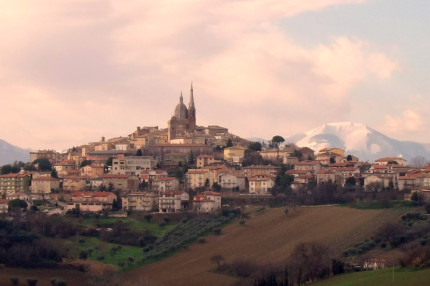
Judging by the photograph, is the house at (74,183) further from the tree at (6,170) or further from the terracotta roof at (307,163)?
the terracotta roof at (307,163)

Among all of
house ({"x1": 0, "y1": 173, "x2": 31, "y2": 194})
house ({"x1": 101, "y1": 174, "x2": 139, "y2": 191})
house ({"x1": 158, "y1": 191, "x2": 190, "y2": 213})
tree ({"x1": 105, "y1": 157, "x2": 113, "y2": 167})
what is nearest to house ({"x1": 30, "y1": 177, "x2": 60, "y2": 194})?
house ({"x1": 0, "y1": 173, "x2": 31, "y2": 194})

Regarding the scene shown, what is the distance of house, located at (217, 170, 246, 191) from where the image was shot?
85875mm

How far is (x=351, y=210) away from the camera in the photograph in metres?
73.2

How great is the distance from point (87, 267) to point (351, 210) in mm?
21832

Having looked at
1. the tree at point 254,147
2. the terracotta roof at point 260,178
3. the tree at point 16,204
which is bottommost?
the tree at point 16,204

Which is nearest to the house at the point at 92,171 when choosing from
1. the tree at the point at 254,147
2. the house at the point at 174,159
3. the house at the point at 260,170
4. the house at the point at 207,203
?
the house at the point at 174,159

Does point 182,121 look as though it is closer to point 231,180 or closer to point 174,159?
point 174,159

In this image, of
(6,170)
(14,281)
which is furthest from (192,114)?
(14,281)

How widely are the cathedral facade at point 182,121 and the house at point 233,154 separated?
9.54 metres

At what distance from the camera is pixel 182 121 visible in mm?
113312

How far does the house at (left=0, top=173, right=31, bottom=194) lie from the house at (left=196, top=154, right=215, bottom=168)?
15.9 metres

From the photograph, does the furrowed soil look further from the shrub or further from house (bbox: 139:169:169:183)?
house (bbox: 139:169:169:183)

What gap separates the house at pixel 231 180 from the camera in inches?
3381

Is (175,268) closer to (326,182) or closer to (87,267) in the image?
(87,267)
